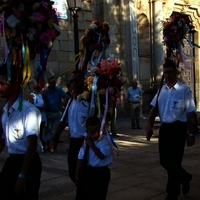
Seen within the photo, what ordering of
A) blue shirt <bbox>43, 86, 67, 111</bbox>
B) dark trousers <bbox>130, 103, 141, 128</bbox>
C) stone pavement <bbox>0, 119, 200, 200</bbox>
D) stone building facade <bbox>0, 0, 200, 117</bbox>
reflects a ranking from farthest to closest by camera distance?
stone building facade <bbox>0, 0, 200, 117</bbox> → dark trousers <bbox>130, 103, 141, 128</bbox> → blue shirt <bbox>43, 86, 67, 111</bbox> → stone pavement <bbox>0, 119, 200, 200</bbox>

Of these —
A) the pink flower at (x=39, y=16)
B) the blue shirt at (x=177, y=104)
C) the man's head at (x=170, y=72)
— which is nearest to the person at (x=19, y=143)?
the pink flower at (x=39, y=16)

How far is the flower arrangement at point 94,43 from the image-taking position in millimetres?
5816

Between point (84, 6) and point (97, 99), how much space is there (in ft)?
42.2

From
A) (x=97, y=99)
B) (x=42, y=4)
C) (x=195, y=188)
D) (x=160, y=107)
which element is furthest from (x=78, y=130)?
(x=195, y=188)

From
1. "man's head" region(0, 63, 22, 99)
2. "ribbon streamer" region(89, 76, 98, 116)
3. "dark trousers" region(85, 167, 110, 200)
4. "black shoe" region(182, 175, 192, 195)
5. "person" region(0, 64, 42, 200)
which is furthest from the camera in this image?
"black shoe" region(182, 175, 192, 195)

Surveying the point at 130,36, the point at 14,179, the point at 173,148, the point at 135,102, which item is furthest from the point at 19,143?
the point at 130,36

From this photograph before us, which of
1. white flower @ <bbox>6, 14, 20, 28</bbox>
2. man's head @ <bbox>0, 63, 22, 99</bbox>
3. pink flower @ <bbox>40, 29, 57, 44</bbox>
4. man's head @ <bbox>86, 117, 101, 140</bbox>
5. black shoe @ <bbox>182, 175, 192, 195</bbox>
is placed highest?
white flower @ <bbox>6, 14, 20, 28</bbox>

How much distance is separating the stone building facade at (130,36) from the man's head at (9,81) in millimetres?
11577

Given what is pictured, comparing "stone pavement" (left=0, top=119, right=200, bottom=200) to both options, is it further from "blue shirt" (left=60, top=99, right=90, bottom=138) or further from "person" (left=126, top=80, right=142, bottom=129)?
"person" (left=126, top=80, right=142, bottom=129)

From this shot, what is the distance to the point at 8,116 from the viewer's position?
3824 millimetres

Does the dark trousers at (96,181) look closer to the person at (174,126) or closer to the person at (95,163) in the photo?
the person at (95,163)

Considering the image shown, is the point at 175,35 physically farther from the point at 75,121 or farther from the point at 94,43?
the point at 75,121

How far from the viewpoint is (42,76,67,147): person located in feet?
31.8

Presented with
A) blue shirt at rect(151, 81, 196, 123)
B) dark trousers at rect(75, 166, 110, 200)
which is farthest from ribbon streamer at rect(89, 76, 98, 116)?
blue shirt at rect(151, 81, 196, 123)
